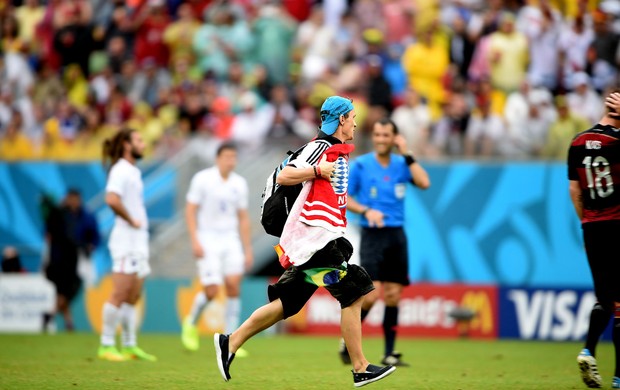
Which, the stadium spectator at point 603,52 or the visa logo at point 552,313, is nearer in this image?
the visa logo at point 552,313

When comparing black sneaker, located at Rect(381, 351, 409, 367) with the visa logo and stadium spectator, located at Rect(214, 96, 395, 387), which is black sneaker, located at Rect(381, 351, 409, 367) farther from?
the visa logo

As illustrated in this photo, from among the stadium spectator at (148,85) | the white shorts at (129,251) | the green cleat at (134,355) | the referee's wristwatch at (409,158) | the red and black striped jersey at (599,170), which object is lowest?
the green cleat at (134,355)

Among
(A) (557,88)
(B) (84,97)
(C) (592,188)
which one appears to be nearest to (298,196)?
(C) (592,188)

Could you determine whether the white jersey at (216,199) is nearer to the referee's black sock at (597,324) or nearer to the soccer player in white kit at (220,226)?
the soccer player in white kit at (220,226)

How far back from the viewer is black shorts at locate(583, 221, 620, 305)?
1070 centimetres

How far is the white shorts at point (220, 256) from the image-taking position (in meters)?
15.9

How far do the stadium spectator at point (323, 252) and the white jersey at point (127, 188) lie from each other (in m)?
4.37

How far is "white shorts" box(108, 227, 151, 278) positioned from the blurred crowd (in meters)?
7.60

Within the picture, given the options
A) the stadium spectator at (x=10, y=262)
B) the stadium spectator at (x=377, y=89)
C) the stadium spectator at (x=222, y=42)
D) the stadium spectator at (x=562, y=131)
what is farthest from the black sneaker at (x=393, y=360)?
the stadium spectator at (x=222, y=42)

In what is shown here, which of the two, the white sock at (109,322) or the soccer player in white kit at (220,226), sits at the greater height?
the soccer player in white kit at (220,226)

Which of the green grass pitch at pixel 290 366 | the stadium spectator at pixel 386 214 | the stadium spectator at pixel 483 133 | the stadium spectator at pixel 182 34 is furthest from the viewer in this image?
the stadium spectator at pixel 182 34

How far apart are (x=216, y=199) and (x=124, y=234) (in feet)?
7.39

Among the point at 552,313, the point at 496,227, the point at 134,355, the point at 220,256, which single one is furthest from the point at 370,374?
the point at 496,227

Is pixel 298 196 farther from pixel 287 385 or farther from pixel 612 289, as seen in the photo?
pixel 612 289
